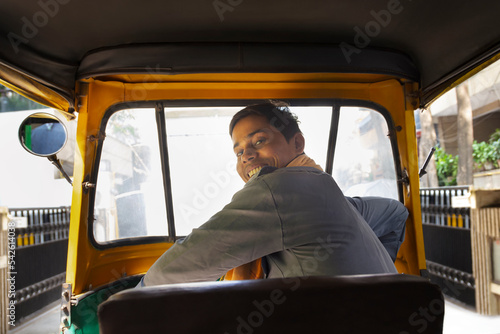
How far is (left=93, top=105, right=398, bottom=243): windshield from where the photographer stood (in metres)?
2.79

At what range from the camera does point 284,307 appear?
109cm

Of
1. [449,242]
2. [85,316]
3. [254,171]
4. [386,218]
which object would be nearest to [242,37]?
[254,171]

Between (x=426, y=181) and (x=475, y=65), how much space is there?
38.6ft

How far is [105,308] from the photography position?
103 cm

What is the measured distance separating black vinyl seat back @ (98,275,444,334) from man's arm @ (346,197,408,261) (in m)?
1.27

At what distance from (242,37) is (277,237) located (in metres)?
1.27

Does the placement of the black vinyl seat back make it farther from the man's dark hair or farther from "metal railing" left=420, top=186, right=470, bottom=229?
"metal railing" left=420, top=186, right=470, bottom=229

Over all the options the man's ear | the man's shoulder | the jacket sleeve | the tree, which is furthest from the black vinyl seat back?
the tree

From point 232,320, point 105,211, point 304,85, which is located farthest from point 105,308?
point 304,85

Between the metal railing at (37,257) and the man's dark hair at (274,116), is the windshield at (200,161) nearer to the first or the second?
the man's dark hair at (274,116)

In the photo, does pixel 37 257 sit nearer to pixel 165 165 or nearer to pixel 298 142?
pixel 165 165

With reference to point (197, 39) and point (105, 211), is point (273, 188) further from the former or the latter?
point (105, 211)

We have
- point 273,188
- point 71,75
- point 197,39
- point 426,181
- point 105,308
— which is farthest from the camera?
point 426,181

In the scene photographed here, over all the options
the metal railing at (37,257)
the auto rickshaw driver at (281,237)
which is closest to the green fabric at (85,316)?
the auto rickshaw driver at (281,237)
